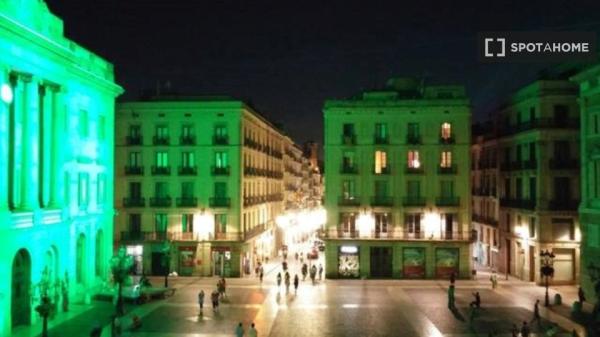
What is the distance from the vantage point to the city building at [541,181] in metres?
52.3

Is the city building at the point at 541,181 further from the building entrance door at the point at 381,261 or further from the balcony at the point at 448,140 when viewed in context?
the building entrance door at the point at 381,261

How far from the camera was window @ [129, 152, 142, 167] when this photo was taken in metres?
58.3

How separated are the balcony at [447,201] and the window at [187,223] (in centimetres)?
2047

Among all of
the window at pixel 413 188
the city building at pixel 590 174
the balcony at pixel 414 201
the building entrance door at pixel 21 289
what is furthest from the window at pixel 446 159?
the building entrance door at pixel 21 289

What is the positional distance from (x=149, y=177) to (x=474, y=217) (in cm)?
→ 3433

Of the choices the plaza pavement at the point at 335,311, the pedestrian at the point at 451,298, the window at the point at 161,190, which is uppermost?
the window at the point at 161,190

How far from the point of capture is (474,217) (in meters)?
71.9

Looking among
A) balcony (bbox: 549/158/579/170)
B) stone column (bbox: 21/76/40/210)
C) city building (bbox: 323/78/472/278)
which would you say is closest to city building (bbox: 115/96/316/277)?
city building (bbox: 323/78/472/278)

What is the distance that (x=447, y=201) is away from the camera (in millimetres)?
55906

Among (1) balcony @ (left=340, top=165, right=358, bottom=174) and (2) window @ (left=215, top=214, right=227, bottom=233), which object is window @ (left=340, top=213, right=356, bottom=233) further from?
(2) window @ (left=215, top=214, right=227, bottom=233)

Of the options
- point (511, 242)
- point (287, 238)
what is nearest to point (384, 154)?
point (511, 242)

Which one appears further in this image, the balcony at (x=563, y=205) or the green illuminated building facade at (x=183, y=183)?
the green illuminated building facade at (x=183, y=183)

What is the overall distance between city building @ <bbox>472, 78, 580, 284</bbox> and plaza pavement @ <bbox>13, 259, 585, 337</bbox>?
3.28m

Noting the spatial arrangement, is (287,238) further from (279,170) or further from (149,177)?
(149,177)
